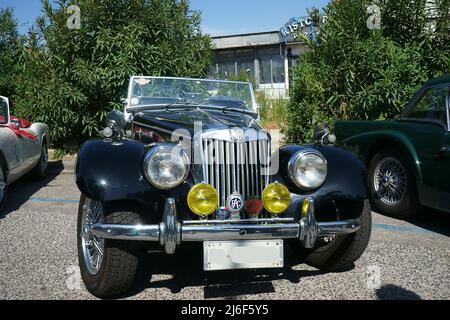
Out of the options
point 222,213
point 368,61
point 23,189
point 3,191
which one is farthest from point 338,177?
point 23,189

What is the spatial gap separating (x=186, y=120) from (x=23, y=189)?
4.19 metres

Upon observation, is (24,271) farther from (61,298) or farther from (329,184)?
(329,184)

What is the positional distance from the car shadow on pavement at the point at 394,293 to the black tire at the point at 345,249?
309 millimetres

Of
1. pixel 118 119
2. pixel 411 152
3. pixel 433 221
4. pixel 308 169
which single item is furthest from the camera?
pixel 433 221

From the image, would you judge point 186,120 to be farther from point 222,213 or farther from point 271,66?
point 271,66

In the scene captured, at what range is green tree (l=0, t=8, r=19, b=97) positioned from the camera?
11.3 meters

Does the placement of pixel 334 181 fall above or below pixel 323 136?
below

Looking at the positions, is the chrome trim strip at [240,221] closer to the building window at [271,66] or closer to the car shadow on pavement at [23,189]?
the car shadow on pavement at [23,189]

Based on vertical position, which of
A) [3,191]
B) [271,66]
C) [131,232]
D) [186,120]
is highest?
[271,66]

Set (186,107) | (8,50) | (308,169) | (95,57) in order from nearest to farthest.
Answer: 1. (308,169)
2. (186,107)
3. (95,57)
4. (8,50)

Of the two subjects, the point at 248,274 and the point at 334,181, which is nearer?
the point at 334,181

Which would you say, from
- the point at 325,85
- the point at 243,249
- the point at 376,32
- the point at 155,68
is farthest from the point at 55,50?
the point at 243,249

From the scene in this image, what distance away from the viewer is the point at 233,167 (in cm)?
296

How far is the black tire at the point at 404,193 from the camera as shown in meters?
4.62
